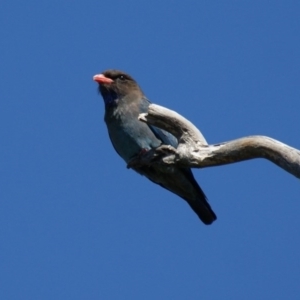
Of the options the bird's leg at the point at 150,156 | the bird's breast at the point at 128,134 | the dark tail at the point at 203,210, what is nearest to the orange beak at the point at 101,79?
the bird's breast at the point at 128,134

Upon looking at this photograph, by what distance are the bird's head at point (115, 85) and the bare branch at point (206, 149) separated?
1647 mm

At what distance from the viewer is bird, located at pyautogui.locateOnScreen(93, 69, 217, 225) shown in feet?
26.2

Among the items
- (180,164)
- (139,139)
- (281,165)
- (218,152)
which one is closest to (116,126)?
(139,139)

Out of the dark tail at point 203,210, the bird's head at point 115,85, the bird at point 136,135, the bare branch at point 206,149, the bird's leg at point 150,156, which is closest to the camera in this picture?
the bare branch at point 206,149

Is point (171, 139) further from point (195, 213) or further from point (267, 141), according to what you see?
point (267, 141)

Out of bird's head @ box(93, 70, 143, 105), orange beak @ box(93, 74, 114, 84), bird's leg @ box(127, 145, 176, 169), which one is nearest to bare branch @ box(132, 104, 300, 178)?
bird's leg @ box(127, 145, 176, 169)

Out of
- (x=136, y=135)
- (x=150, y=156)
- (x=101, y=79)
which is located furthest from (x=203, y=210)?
(x=101, y=79)

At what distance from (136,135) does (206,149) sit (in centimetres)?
194

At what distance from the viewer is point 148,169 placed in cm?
789

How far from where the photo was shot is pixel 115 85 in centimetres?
862

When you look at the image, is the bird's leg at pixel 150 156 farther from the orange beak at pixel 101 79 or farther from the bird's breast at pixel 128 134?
the orange beak at pixel 101 79

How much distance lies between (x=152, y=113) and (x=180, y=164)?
45 cm

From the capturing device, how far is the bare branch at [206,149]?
220 inches

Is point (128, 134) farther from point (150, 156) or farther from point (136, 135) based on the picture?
point (150, 156)
